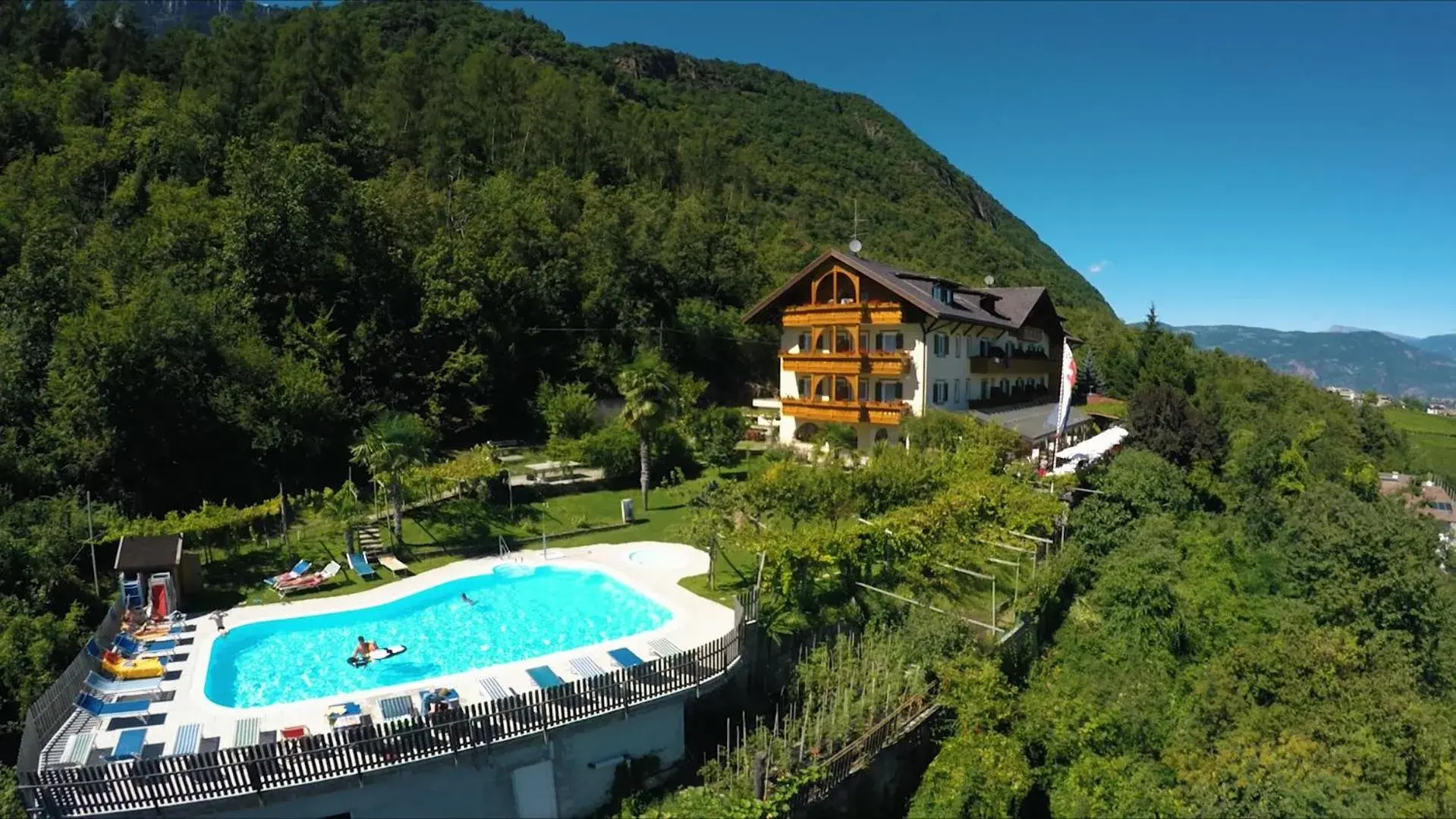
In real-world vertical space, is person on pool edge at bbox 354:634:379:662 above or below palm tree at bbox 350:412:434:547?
below

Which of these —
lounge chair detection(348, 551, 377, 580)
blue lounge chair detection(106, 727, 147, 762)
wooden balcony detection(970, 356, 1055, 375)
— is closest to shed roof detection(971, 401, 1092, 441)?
wooden balcony detection(970, 356, 1055, 375)

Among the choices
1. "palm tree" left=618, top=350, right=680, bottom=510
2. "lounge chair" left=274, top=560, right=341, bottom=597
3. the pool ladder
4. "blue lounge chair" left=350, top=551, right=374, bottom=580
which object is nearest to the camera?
"lounge chair" left=274, top=560, right=341, bottom=597

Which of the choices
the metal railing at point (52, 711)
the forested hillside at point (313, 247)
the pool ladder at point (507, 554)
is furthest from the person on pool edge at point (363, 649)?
the forested hillside at point (313, 247)

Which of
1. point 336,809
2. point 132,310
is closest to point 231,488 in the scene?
point 132,310

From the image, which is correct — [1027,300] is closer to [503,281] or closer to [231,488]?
[503,281]

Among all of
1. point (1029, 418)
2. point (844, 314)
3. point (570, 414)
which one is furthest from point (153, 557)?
point (1029, 418)

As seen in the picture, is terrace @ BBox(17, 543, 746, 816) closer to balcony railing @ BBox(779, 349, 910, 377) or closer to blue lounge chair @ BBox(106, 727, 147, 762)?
blue lounge chair @ BBox(106, 727, 147, 762)
